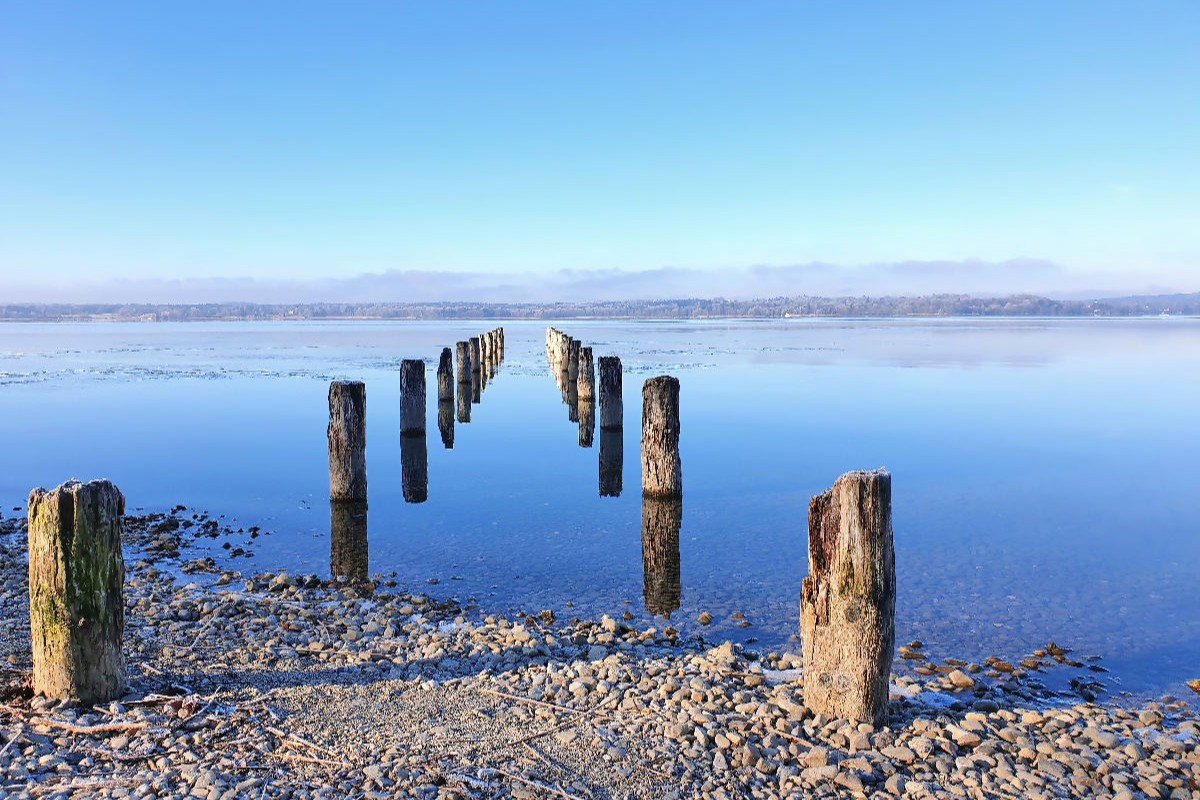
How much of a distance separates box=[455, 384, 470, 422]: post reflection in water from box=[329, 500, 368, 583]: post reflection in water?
30.5ft

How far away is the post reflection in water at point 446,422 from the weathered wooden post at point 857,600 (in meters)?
12.3

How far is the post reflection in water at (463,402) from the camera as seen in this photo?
793 inches

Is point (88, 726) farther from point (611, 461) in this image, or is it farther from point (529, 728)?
point (611, 461)

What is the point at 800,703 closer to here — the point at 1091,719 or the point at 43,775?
the point at 1091,719

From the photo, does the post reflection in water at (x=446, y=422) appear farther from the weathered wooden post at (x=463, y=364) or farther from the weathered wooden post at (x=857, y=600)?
the weathered wooden post at (x=857, y=600)

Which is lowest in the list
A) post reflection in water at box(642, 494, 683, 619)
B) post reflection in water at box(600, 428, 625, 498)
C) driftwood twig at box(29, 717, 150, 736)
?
post reflection in water at box(642, 494, 683, 619)

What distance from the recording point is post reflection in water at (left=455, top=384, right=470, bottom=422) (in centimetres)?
2015

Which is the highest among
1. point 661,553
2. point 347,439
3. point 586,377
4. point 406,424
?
point 586,377

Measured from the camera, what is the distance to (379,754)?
414 cm

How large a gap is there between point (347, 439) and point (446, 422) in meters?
7.96

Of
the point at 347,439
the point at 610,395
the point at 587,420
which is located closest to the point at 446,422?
the point at 587,420

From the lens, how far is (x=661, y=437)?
1067cm

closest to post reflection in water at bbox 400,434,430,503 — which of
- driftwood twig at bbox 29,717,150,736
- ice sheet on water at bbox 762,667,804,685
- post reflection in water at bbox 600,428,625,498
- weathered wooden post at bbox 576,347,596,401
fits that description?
post reflection in water at bbox 600,428,625,498

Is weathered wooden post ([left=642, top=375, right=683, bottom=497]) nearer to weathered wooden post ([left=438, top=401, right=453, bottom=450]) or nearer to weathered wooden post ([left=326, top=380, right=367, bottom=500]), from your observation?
weathered wooden post ([left=326, top=380, right=367, bottom=500])
